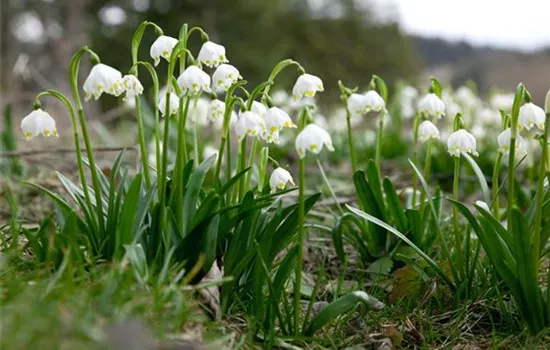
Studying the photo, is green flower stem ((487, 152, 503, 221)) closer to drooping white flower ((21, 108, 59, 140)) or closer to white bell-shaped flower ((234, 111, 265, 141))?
white bell-shaped flower ((234, 111, 265, 141))

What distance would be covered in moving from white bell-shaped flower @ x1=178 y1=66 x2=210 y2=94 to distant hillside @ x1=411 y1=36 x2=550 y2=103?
8.10m

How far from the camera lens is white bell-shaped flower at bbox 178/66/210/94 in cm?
165

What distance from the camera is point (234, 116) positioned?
2244 millimetres

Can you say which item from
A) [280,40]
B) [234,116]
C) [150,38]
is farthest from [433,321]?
[280,40]

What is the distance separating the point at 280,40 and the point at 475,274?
13.7 m

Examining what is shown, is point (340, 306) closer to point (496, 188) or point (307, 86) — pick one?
point (307, 86)

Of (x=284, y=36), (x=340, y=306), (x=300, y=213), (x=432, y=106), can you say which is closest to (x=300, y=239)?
(x=300, y=213)

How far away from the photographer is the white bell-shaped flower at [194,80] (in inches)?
65.0

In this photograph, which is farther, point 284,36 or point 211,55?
point 284,36

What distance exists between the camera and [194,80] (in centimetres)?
165

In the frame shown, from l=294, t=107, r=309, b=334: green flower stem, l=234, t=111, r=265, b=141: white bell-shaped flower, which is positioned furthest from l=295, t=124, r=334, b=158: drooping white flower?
l=234, t=111, r=265, b=141: white bell-shaped flower

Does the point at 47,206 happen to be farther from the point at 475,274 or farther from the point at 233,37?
the point at 233,37

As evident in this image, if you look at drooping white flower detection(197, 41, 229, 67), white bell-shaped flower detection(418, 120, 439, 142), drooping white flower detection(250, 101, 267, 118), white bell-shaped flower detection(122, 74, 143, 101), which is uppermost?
drooping white flower detection(197, 41, 229, 67)

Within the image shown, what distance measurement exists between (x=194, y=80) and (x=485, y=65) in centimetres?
1451
